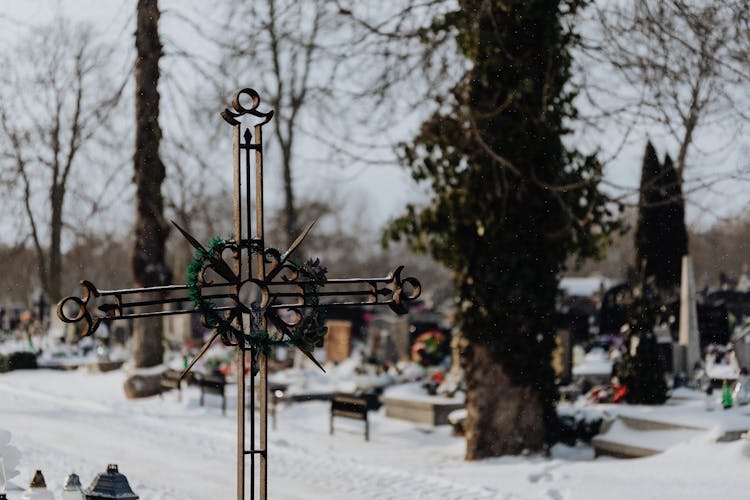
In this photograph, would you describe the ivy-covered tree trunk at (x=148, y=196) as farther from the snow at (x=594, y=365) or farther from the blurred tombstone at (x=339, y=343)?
the snow at (x=594, y=365)

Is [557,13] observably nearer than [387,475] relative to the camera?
No

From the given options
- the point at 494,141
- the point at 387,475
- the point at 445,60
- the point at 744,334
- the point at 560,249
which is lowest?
the point at 387,475

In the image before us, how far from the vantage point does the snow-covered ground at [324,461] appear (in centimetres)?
1029

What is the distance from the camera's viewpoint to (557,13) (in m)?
12.7

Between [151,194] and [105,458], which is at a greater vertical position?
[151,194]

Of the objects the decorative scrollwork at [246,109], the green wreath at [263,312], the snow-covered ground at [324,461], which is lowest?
the snow-covered ground at [324,461]

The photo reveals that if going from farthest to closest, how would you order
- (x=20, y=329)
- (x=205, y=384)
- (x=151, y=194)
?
(x=20, y=329) → (x=151, y=194) → (x=205, y=384)

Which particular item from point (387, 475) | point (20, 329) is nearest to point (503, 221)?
point (387, 475)

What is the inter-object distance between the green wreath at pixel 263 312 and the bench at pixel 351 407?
31.3 ft

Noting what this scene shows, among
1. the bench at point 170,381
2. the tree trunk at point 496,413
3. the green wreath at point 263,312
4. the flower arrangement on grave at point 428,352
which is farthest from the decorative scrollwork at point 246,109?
the flower arrangement on grave at point 428,352

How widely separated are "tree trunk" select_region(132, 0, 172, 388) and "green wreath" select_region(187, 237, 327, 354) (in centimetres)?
1260

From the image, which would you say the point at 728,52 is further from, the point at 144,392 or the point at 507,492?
the point at 144,392

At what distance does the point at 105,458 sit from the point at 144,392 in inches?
282

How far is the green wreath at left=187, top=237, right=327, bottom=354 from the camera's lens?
5.04 meters
